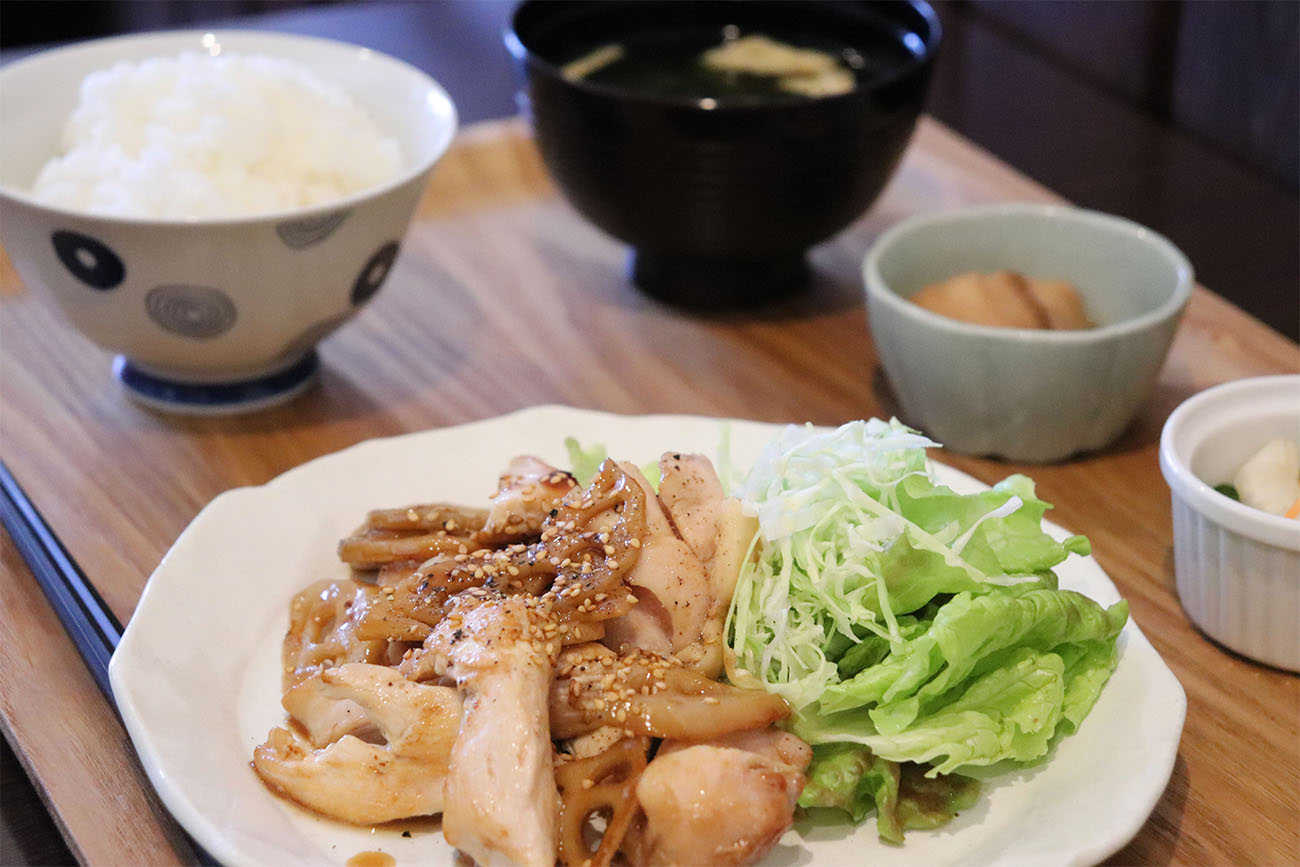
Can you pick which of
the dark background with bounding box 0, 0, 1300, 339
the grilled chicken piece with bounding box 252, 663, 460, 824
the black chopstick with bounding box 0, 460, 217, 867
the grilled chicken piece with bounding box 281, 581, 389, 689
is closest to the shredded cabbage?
the grilled chicken piece with bounding box 252, 663, 460, 824

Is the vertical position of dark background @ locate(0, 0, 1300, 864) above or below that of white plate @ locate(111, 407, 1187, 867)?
below

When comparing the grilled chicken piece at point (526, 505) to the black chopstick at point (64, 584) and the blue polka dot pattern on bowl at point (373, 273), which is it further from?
the blue polka dot pattern on bowl at point (373, 273)

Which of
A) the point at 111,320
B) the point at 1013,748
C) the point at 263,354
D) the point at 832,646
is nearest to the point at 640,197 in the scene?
the point at 263,354

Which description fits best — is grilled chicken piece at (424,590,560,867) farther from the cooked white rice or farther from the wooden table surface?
the cooked white rice

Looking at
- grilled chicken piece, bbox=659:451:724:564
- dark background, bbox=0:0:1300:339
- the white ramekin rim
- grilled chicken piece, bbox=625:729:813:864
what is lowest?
dark background, bbox=0:0:1300:339

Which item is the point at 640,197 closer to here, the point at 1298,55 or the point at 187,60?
the point at 187,60

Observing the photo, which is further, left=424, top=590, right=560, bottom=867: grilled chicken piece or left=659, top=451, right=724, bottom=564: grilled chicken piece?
left=659, top=451, right=724, bottom=564: grilled chicken piece
